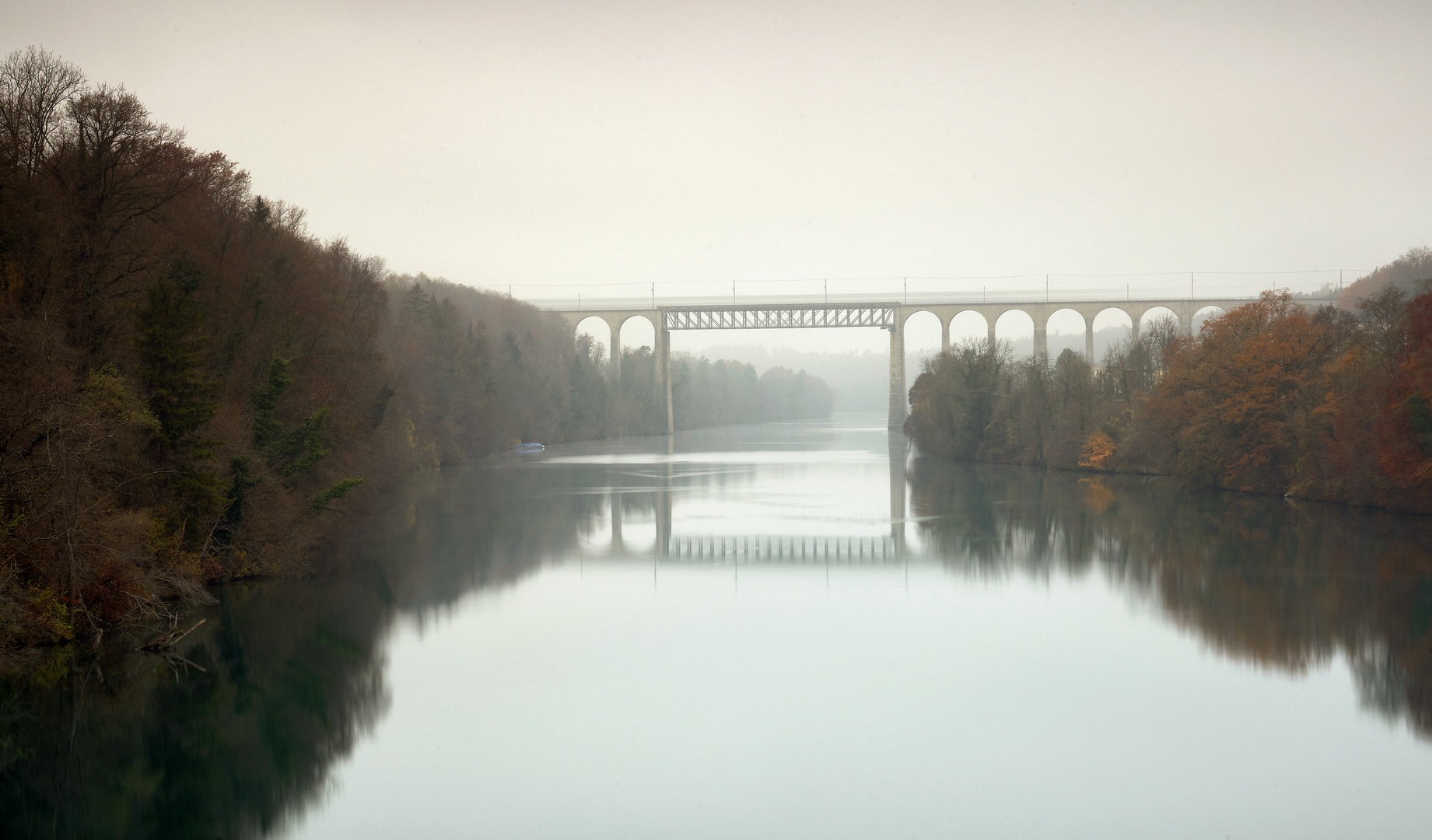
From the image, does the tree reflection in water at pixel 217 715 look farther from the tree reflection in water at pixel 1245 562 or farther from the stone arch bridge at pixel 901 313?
the stone arch bridge at pixel 901 313

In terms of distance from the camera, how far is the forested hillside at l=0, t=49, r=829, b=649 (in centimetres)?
1378

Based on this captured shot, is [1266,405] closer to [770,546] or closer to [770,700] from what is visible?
[770,546]

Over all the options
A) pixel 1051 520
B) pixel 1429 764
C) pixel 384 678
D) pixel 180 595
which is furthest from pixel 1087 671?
pixel 1051 520

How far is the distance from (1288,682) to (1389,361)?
22.4 metres

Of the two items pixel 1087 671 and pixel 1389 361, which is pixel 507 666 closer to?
pixel 1087 671

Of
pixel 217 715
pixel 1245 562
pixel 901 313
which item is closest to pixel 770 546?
pixel 1245 562

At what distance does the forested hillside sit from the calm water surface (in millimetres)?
1345

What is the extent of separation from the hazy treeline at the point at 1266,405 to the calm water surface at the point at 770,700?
23.5 ft

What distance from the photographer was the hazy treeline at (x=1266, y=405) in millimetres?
29172

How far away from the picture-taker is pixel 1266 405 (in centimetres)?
3541

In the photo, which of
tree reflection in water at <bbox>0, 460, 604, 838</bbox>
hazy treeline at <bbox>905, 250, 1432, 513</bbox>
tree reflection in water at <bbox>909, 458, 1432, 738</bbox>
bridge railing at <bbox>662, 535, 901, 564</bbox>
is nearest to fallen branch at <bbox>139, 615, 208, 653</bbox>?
tree reflection in water at <bbox>0, 460, 604, 838</bbox>

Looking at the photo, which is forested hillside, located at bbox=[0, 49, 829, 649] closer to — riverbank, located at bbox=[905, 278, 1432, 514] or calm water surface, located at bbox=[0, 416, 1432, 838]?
calm water surface, located at bbox=[0, 416, 1432, 838]

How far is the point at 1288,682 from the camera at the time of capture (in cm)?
1279

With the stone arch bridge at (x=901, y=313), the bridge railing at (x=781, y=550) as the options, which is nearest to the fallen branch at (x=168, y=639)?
the bridge railing at (x=781, y=550)
